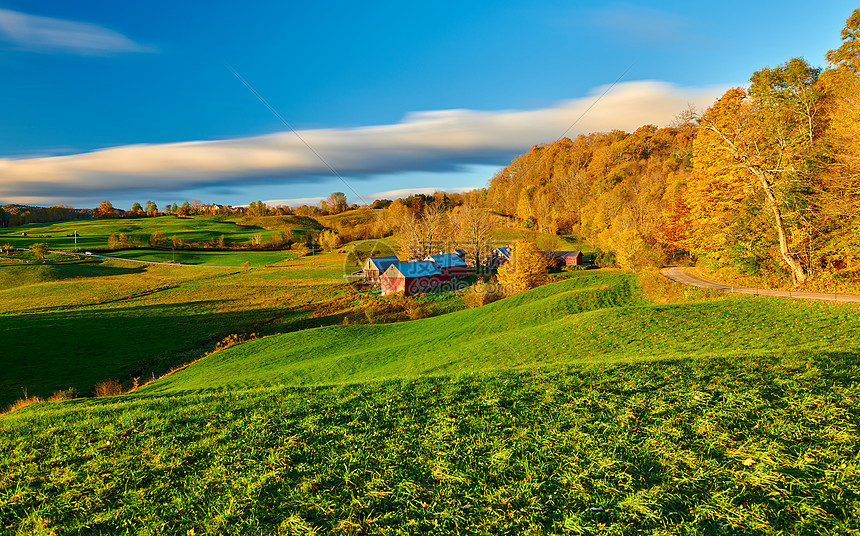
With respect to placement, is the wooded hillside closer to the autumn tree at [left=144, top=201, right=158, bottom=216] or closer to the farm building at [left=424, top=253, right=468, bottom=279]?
the farm building at [left=424, top=253, right=468, bottom=279]

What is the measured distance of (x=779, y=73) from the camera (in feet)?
125

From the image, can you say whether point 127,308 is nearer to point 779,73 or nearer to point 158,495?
point 158,495

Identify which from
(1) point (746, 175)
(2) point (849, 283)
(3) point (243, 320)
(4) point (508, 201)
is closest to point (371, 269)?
(3) point (243, 320)

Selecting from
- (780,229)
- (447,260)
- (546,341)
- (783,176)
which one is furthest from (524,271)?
(546,341)

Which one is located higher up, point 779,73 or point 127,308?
point 779,73

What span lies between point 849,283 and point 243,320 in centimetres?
5648

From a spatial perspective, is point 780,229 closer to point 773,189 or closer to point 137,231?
point 773,189

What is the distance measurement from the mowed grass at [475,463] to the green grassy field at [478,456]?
3cm

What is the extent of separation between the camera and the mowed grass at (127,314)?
2992 cm

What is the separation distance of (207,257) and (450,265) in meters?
72.5

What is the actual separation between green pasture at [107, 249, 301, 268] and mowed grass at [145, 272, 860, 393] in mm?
70268

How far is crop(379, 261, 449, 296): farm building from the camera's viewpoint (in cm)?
5859

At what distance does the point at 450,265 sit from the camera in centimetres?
6694

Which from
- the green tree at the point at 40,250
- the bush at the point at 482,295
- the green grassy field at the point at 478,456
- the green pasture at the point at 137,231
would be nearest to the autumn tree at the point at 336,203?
the green pasture at the point at 137,231
